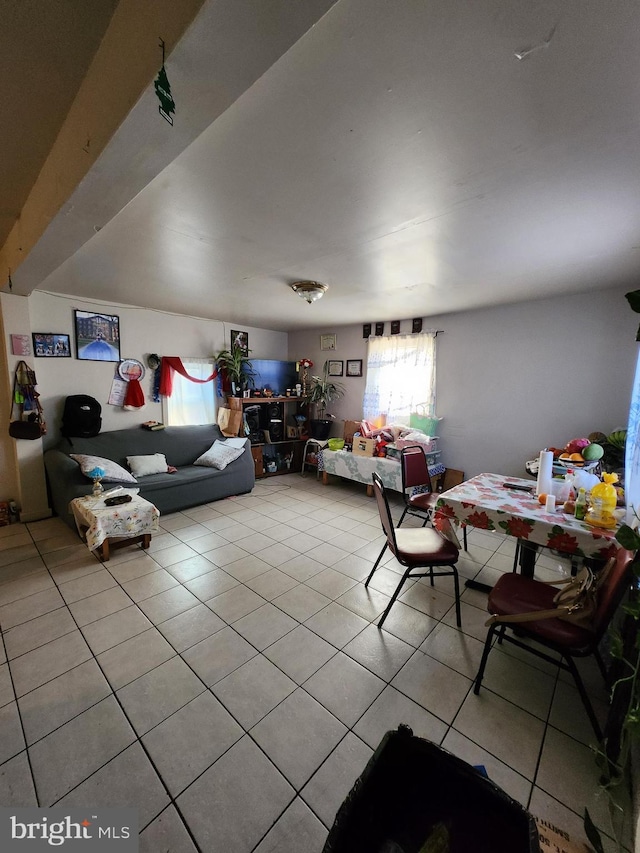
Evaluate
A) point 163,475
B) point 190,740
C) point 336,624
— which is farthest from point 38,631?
point 163,475

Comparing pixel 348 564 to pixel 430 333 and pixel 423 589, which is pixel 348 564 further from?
pixel 430 333

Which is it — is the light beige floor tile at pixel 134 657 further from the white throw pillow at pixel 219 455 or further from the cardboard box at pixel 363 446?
the cardboard box at pixel 363 446

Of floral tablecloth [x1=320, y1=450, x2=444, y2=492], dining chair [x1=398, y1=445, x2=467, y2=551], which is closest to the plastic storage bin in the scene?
dining chair [x1=398, y1=445, x2=467, y2=551]

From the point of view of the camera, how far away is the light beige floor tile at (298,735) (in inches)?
49.8

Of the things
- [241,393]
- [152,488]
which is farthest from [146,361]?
[152,488]

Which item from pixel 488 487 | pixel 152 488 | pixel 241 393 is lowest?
pixel 152 488

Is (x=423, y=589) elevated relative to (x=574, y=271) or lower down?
lower down

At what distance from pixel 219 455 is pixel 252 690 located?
300 cm

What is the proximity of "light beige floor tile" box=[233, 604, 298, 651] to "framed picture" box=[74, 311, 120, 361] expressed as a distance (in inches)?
136

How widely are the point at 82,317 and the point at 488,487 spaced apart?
14.6ft

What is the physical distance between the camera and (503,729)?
4.65 feet

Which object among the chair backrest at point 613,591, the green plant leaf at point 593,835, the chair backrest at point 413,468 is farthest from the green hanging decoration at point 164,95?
the chair backrest at point 413,468

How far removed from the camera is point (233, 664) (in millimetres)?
1715

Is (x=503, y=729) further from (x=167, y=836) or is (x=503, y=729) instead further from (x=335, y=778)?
(x=167, y=836)
